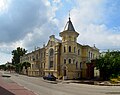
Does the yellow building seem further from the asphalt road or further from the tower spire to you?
the asphalt road

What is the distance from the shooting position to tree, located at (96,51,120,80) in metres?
54.5

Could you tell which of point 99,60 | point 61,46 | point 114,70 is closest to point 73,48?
point 61,46

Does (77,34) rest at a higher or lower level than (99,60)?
higher

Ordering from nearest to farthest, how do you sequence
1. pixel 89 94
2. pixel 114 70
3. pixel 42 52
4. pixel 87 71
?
1. pixel 89 94
2. pixel 114 70
3. pixel 87 71
4. pixel 42 52

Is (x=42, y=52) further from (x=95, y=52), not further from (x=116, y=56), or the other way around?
(x=116, y=56)

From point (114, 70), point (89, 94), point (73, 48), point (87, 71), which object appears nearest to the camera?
point (89, 94)

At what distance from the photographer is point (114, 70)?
5488 centimetres

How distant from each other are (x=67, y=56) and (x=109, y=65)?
37.1 feet

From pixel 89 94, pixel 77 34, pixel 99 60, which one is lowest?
pixel 89 94

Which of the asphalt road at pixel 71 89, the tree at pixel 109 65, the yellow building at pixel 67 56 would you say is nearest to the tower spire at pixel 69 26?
the yellow building at pixel 67 56

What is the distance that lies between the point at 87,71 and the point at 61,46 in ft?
31.8

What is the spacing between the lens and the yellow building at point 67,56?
6172 cm

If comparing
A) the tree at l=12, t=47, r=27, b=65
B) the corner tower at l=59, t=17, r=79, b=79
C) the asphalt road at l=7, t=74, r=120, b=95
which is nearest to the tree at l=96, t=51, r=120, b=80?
the corner tower at l=59, t=17, r=79, b=79

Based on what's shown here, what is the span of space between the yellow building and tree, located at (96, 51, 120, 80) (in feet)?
→ 24.0
